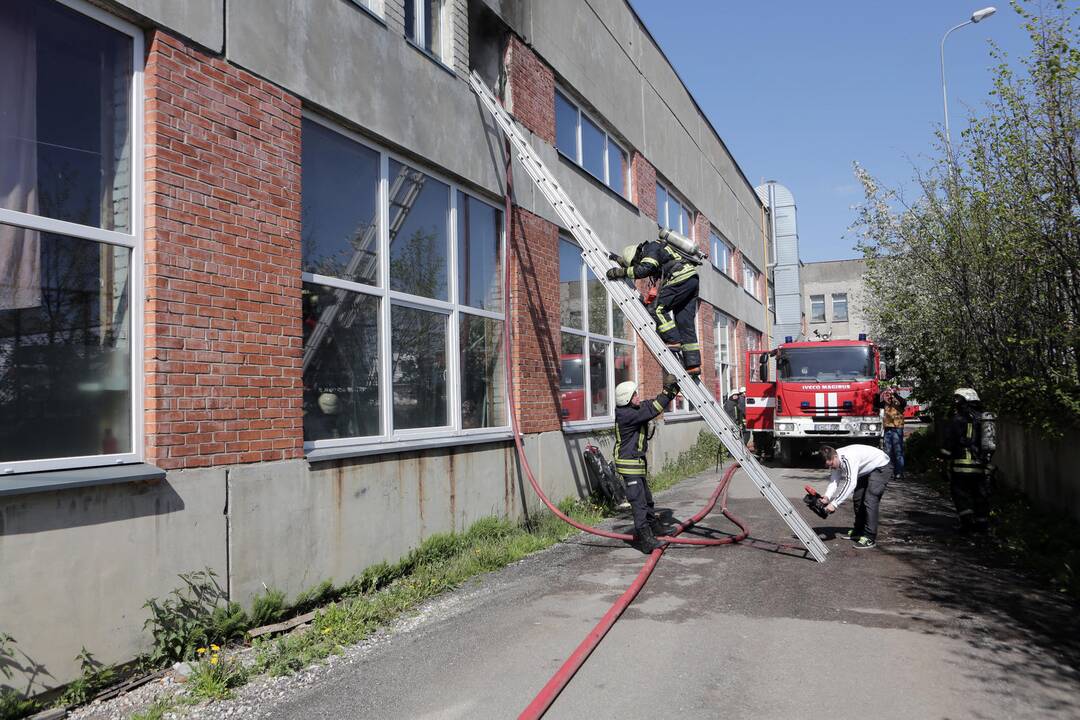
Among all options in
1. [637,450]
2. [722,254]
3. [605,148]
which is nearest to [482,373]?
[637,450]

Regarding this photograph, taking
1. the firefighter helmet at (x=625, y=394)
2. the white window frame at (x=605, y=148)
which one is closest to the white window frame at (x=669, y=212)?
the white window frame at (x=605, y=148)

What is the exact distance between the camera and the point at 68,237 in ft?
14.8

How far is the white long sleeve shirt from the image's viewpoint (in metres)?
7.93

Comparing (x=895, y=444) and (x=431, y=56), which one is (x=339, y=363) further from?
(x=895, y=444)

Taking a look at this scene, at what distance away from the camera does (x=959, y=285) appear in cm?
1140

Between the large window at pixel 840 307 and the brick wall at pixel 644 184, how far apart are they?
3589 cm

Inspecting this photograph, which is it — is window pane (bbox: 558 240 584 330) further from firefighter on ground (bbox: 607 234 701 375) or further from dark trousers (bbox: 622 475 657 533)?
dark trousers (bbox: 622 475 657 533)

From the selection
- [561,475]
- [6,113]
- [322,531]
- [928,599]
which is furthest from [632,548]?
[6,113]

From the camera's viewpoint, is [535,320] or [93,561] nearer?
[93,561]

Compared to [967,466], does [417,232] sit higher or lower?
higher

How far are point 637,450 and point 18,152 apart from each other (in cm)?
577

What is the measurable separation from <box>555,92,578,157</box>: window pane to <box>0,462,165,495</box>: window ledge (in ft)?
26.5

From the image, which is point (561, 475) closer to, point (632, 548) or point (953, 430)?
point (632, 548)

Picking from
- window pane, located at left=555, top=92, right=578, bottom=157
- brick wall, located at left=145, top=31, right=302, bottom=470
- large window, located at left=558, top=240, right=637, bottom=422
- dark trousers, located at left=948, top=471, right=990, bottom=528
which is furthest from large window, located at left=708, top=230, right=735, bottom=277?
brick wall, located at left=145, top=31, right=302, bottom=470
